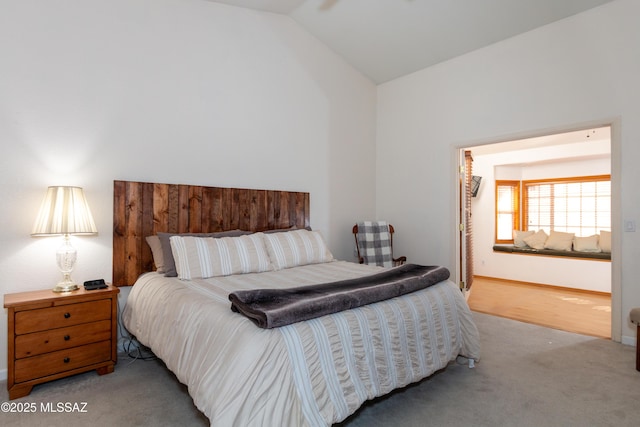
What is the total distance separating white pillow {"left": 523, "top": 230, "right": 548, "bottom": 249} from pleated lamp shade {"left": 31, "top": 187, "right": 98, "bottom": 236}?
6410 mm

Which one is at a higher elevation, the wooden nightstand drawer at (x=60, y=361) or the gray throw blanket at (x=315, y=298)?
the gray throw blanket at (x=315, y=298)

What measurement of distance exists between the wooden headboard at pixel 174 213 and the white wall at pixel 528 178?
4277 millimetres

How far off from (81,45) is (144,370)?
254 cm

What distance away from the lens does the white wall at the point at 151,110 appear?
8.06 ft

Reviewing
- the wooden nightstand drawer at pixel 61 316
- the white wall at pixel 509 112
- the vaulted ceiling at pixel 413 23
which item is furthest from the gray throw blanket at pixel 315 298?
the vaulted ceiling at pixel 413 23

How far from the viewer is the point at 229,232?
316 cm

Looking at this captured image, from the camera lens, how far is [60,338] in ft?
7.39

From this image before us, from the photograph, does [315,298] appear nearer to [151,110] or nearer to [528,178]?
[151,110]

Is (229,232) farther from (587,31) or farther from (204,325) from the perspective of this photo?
(587,31)

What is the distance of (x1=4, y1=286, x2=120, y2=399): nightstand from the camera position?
6.93ft

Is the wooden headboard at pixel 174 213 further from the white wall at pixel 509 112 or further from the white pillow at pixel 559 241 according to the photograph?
the white pillow at pixel 559 241

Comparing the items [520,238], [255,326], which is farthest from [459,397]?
[520,238]

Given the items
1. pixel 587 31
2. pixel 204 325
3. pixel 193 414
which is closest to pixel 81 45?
pixel 204 325

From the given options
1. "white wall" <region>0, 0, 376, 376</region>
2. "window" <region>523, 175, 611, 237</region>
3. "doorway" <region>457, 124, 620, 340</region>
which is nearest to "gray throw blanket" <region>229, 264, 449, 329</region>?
"white wall" <region>0, 0, 376, 376</region>
